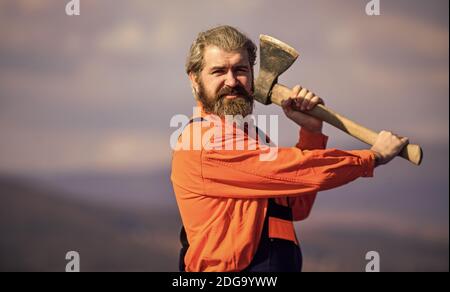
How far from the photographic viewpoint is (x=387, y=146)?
2898mm

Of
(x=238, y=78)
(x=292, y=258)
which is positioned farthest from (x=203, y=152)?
(x=292, y=258)

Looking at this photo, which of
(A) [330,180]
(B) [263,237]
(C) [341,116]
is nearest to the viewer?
(A) [330,180]

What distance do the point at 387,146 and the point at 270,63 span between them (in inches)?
29.4

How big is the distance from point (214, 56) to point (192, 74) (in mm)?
267

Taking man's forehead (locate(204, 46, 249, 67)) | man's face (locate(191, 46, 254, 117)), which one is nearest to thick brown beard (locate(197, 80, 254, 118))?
man's face (locate(191, 46, 254, 117))

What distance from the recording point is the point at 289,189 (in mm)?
2760

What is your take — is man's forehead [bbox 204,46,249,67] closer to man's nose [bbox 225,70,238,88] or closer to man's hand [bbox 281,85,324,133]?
man's nose [bbox 225,70,238,88]

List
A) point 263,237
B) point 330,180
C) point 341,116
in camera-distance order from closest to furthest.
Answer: point 330,180
point 263,237
point 341,116

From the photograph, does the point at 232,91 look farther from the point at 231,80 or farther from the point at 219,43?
the point at 219,43

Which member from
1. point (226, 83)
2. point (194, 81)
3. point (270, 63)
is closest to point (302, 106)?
point (270, 63)

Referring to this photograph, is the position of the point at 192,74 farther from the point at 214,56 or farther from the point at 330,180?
the point at 330,180

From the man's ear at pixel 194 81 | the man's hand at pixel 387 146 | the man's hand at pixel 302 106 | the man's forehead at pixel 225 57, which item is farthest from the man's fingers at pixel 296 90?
the man's ear at pixel 194 81

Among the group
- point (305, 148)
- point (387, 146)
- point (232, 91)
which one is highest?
point (232, 91)
